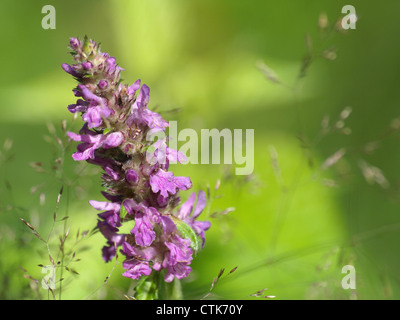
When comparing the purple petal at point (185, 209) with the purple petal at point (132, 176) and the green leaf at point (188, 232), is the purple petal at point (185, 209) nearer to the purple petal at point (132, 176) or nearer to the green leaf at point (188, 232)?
the green leaf at point (188, 232)

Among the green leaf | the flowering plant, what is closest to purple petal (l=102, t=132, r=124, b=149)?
the flowering plant

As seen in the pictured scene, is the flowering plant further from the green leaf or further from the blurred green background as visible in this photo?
the blurred green background

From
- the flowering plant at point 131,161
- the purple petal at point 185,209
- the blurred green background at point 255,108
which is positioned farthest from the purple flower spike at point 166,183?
the blurred green background at point 255,108

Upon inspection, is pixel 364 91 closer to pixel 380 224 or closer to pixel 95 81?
pixel 380 224

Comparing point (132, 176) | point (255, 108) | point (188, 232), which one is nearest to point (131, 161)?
point (132, 176)
